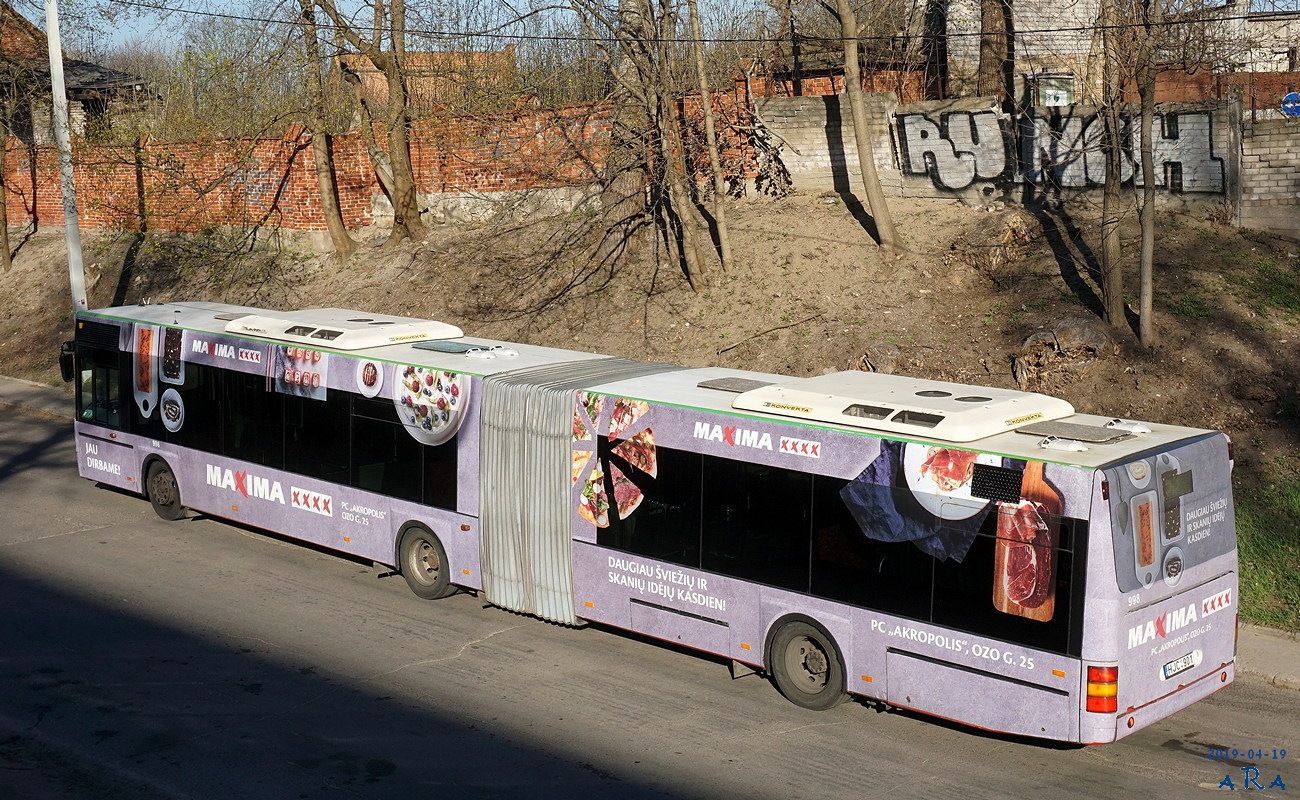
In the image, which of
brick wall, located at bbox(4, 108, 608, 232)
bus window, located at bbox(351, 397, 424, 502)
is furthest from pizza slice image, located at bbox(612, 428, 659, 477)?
brick wall, located at bbox(4, 108, 608, 232)

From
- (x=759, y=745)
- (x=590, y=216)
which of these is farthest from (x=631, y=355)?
(x=759, y=745)

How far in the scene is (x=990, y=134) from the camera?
75.1 feet

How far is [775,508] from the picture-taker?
10.4 m

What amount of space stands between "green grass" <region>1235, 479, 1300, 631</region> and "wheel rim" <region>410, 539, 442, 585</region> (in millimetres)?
8389

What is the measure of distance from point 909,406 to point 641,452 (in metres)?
2.64

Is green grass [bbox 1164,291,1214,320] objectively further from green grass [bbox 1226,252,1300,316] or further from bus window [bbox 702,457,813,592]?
bus window [bbox 702,457,813,592]

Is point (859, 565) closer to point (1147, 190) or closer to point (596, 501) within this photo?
point (596, 501)

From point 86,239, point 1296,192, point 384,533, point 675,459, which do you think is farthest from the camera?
point 86,239

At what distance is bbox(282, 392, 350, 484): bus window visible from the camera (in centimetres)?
A: 1417

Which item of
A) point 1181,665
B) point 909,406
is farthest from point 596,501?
point 1181,665

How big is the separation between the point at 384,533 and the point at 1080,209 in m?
13.8

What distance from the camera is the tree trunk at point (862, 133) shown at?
21234 millimetres

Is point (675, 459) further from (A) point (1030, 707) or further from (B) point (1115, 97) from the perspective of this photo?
(B) point (1115, 97)

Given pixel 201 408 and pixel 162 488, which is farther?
pixel 162 488
